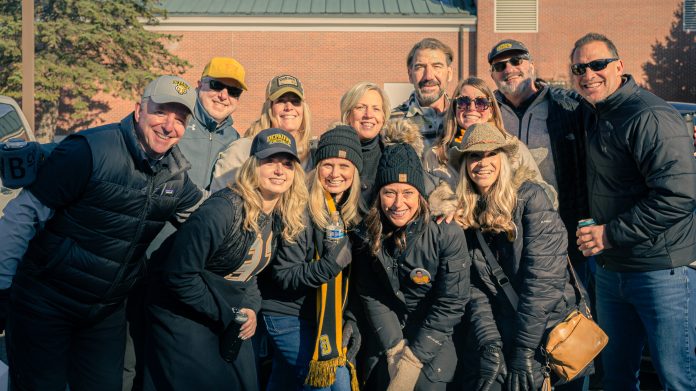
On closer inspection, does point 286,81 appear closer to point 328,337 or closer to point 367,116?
point 367,116

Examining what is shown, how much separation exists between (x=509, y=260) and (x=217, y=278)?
69.5 inches

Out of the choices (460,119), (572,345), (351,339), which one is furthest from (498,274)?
(460,119)

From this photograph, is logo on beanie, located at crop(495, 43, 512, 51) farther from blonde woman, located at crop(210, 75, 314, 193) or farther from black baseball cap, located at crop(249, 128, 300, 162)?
black baseball cap, located at crop(249, 128, 300, 162)

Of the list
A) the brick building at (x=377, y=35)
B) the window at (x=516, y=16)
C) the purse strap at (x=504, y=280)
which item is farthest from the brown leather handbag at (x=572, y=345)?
the window at (x=516, y=16)

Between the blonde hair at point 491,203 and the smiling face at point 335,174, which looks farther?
the smiling face at point 335,174

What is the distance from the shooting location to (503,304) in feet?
13.0

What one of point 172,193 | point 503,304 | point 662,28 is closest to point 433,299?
point 503,304

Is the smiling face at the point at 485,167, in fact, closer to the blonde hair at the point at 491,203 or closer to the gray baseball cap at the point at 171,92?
the blonde hair at the point at 491,203

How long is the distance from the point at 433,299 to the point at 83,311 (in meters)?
2.01

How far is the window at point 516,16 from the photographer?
95.1 ft

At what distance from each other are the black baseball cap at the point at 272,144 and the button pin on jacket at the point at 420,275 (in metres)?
1.00

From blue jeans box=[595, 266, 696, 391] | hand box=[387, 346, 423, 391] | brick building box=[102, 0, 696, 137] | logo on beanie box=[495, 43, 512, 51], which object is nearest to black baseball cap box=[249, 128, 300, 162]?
hand box=[387, 346, 423, 391]

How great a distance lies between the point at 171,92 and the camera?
10.9ft

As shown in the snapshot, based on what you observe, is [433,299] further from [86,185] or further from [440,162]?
[86,185]
